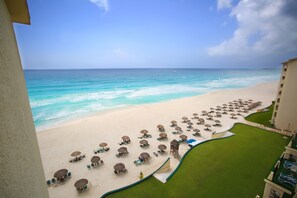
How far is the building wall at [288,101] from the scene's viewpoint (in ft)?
62.2

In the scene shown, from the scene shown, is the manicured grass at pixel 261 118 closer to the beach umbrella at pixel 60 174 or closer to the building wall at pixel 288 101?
the building wall at pixel 288 101

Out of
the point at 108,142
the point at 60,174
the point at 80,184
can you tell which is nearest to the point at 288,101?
the point at 108,142

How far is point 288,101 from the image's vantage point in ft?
64.3

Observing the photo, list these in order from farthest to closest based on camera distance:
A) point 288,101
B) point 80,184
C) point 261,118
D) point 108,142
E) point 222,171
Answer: point 261,118 → point 108,142 → point 288,101 → point 222,171 → point 80,184

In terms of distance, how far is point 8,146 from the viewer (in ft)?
7.02

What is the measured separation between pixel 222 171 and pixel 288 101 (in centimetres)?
1539

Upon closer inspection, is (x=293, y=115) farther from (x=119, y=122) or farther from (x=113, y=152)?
(x=119, y=122)

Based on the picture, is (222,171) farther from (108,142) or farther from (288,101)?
(288,101)

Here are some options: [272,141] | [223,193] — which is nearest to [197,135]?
[272,141]

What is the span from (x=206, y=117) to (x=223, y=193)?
18938mm

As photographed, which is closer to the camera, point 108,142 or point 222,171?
point 222,171

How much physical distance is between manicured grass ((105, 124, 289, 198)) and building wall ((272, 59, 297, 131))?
10.6 feet

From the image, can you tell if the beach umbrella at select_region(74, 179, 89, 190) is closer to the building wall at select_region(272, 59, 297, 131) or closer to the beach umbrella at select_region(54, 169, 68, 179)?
the beach umbrella at select_region(54, 169, 68, 179)

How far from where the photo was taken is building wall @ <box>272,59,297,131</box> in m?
19.0
